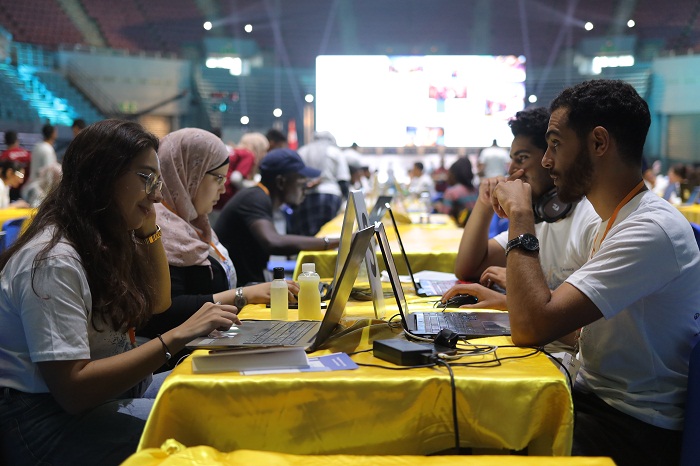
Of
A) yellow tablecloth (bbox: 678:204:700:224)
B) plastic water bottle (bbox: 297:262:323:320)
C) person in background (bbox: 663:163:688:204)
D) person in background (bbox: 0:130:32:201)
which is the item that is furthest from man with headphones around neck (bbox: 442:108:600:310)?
person in background (bbox: 0:130:32:201)

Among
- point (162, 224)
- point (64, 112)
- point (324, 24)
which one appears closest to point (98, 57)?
point (64, 112)

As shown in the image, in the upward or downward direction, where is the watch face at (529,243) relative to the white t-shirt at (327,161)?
upward

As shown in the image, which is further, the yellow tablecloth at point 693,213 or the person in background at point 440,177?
the person in background at point 440,177

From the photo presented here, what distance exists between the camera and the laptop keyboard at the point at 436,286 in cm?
217

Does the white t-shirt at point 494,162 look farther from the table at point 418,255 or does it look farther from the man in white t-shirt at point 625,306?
the man in white t-shirt at point 625,306

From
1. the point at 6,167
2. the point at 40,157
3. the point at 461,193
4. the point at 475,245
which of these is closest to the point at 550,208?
the point at 475,245

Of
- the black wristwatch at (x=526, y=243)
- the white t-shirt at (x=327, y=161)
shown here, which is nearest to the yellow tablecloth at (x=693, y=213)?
the white t-shirt at (x=327, y=161)

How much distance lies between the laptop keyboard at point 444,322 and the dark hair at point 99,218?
63cm

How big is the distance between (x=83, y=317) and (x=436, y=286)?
1231mm

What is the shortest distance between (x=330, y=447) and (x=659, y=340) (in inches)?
27.6

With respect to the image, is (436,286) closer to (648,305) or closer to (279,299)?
(279,299)

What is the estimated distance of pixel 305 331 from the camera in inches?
61.8

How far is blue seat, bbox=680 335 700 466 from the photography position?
4.29 ft

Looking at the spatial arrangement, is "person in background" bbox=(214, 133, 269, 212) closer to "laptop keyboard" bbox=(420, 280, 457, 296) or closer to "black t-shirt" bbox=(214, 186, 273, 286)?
"black t-shirt" bbox=(214, 186, 273, 286)
